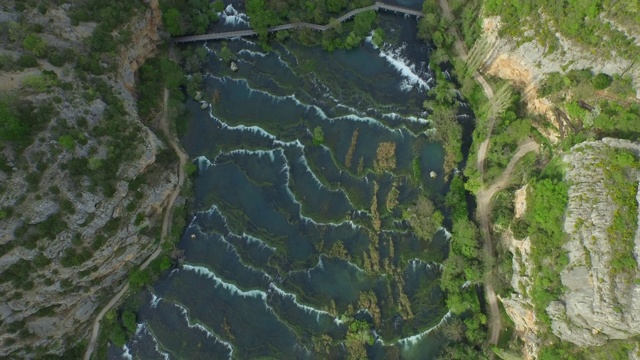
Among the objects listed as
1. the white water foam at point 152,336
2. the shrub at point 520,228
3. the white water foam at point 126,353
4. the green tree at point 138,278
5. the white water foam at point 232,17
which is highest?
the white water foam at point 232,17

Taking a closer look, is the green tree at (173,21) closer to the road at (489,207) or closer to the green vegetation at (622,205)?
the road at (489,207)

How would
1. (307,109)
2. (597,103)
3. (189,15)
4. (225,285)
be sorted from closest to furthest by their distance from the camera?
(597,103) → (225,285) → (307,109) → (189,15)

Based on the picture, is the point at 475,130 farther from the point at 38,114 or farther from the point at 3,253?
the point at 3,253

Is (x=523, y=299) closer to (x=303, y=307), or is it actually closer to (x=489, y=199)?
(x=489, y=199)

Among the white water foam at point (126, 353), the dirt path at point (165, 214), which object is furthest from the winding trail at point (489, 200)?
the white water foam at point (126, 353)

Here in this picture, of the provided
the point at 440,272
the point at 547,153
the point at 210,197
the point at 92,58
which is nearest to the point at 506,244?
the point at 440,272

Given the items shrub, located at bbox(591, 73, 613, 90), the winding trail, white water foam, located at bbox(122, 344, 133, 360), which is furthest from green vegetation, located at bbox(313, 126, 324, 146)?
white water foam, located at bbox(122, 344, 133, 360)

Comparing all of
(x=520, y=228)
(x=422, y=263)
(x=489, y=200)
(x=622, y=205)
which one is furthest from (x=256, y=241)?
(x=622, y=205)
